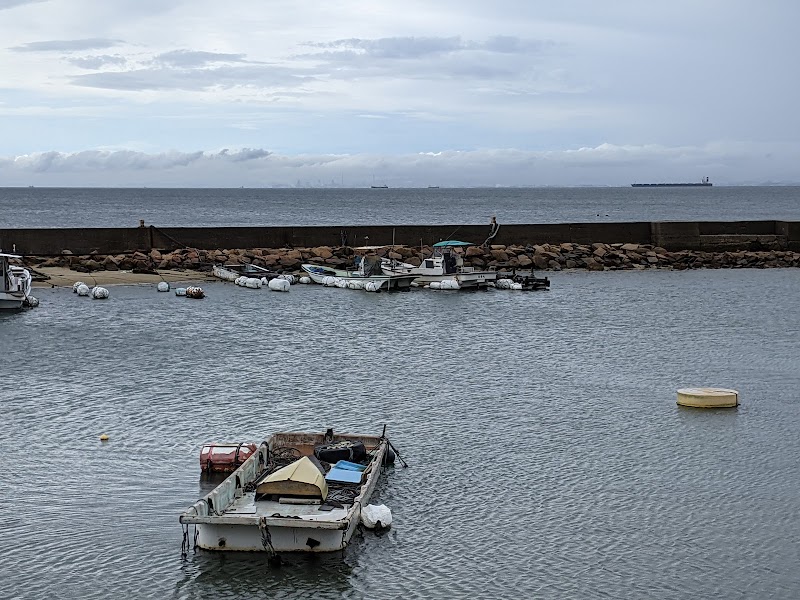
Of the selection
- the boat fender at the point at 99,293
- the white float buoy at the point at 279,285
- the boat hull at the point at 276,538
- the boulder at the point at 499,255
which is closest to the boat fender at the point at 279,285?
the white float buoy at the point at 279,285

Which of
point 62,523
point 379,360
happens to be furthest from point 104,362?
point 62,523

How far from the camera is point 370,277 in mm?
47750

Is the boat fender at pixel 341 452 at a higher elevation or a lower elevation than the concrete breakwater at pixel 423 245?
lower

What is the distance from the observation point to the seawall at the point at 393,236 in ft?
179

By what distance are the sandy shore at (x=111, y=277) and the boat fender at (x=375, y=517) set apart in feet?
117

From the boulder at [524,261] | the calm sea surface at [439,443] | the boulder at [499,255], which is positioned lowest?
the calm sea surface at [439,443]

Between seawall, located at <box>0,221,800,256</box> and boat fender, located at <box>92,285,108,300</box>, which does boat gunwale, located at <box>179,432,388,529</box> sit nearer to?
boat fender, located at <box>92,285,108,300</box>

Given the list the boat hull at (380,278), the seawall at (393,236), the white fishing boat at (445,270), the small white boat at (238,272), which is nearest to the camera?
the boat hull at (380,278)

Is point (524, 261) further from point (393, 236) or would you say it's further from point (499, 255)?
point (393, 236)

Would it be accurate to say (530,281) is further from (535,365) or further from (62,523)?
(62,523)

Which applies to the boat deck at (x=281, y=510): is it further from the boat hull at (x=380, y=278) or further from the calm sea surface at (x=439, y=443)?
the boat hull at (x=380, y=278)

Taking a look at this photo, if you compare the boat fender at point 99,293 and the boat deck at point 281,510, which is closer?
the boat deck at point 281,510

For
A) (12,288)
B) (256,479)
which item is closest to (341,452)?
(256,479)

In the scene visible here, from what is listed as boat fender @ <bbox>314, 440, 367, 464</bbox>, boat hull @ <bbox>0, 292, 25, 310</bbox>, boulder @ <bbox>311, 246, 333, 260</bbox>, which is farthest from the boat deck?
boulder @ <bbox>311, 246, 333, 260</bbox>
